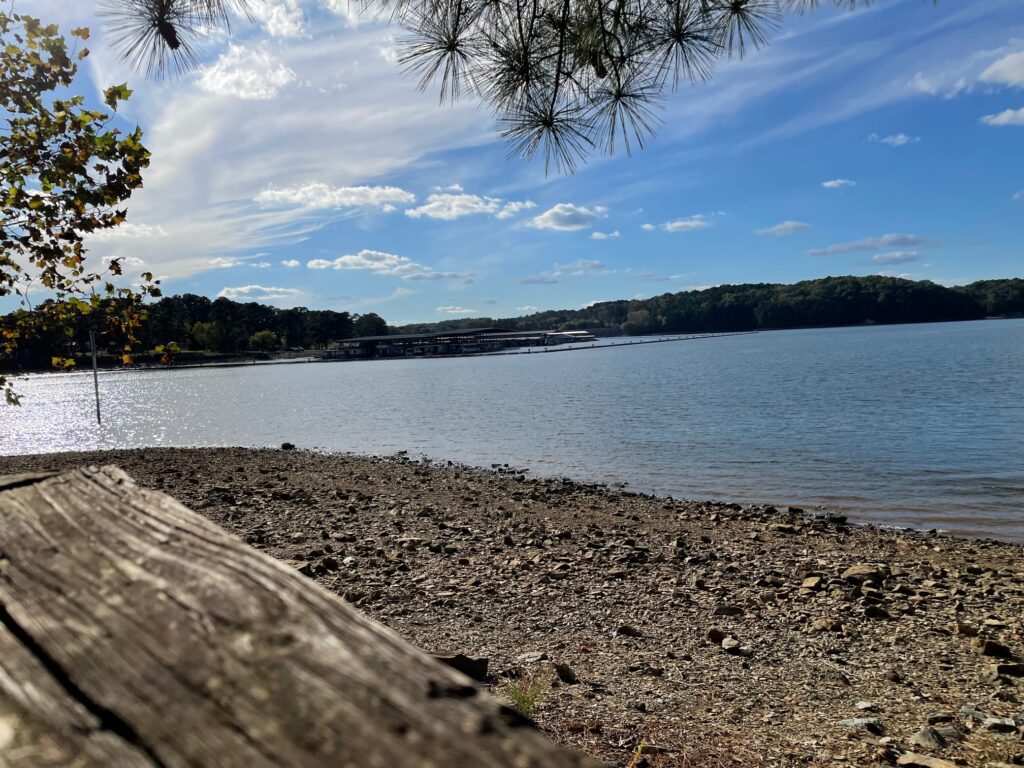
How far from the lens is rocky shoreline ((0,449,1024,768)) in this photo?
447 cm

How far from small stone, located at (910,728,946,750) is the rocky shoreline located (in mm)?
18

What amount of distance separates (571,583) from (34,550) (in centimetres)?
755

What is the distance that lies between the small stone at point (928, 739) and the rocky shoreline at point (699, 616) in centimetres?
2

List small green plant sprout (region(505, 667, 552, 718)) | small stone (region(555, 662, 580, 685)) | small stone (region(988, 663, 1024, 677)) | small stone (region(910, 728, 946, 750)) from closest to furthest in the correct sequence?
1. small green plant sprout (region(505, 667, 552, 718))
2. small stone (region(910, 728, 946, 750))
3. small stone (region(555, 662, 580, 685))
4. small stone (region(988, 663, 1024, 677))

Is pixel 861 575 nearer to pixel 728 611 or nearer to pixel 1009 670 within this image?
pixel 728 611

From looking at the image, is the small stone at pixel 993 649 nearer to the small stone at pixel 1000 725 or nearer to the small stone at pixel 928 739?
the small stone at pixel 1000 725

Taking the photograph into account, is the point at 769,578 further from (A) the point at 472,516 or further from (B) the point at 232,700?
(B) the point at 232,700

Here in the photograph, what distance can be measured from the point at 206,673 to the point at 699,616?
275 inches

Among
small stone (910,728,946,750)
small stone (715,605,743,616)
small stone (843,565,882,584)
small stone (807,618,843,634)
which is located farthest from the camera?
small stone (843,565,882,584)

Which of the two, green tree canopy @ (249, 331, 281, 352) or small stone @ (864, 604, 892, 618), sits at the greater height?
green tree canopy @ (249, 331, 281, 352)

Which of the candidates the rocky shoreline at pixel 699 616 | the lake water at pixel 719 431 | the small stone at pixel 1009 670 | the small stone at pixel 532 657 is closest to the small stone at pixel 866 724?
the rocky shoreline at pixel 699 616

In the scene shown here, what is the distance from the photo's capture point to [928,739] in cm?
435

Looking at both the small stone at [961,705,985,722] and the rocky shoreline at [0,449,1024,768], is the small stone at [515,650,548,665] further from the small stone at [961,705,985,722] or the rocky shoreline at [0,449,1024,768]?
the small stone at [961,705,985,722]

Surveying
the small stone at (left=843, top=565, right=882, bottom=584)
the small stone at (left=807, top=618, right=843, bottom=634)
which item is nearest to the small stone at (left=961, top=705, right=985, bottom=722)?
the small stone at (left=807, top=618, right=843, bottom=634)
